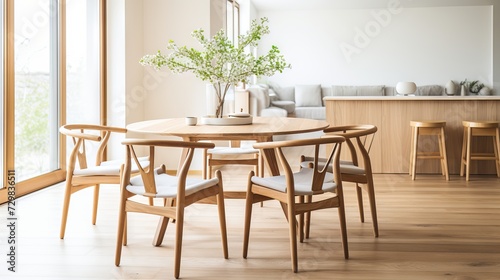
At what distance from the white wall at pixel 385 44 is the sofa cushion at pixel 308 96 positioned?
0.43m

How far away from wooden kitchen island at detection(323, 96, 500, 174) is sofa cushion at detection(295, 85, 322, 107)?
566cm

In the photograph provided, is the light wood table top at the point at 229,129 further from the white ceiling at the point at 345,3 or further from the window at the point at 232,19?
the white ceiling at the point at 345,3

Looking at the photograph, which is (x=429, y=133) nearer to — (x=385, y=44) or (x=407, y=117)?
(x=407, y=117)

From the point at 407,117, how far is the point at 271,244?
3.36m

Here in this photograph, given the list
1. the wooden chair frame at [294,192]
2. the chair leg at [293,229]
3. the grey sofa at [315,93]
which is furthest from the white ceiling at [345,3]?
the chair leg at [293,229]

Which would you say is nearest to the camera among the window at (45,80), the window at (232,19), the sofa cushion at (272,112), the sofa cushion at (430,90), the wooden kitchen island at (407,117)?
the window at (45,80)

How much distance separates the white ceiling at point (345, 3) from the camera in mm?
11309

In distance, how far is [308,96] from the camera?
39.3 feet

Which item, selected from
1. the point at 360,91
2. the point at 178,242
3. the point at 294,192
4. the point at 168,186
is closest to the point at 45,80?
the point at 168,186

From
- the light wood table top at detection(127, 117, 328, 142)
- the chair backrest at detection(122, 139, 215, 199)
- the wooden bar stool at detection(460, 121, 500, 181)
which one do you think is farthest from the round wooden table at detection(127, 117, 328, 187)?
the wooden bar stool at detection(460, 121, 500, 181)

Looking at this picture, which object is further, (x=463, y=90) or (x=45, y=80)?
(x=463, y=90)

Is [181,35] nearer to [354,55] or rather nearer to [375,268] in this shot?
[375,268]

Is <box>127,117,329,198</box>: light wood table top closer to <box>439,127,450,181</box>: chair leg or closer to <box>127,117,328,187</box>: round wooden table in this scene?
<box>127,117,328,187</box>: round wooden table

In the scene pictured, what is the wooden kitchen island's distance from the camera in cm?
612
